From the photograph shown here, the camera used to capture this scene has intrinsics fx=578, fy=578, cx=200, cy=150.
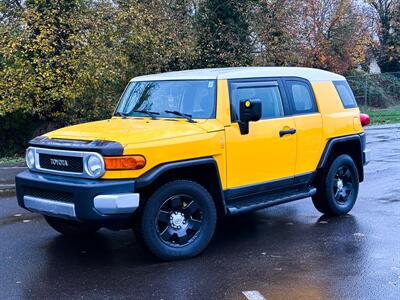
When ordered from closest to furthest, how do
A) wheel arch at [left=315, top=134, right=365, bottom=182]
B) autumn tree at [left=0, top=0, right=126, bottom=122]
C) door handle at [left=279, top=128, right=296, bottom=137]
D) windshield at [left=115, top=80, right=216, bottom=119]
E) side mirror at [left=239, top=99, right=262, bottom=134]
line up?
side mirror at [left=239, top=99, right=262, bottom=134], windshield at [left=115, top=80, right=216, bottom=119], door handle at [left=279, top=128, right=296, bottom=137], wheel arch at [left=315, top=134, right=365, bottom=182], autumn tree at [left=0, top=0, right=126, bottom=122]

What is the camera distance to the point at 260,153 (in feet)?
21.6

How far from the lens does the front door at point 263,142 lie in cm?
633

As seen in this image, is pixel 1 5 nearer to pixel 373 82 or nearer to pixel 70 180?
pixel 70 180

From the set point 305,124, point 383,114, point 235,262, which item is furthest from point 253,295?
point 383,114

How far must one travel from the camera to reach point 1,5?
47.3 feet

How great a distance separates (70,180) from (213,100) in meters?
1.81

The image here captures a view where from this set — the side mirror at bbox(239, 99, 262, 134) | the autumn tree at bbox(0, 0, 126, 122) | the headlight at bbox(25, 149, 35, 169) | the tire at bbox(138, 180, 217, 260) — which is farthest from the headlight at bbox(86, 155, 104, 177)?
the autumn tree at bbox(0, 0, 126, 122)

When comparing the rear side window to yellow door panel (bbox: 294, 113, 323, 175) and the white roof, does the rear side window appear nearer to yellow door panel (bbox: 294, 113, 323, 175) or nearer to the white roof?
the white roof

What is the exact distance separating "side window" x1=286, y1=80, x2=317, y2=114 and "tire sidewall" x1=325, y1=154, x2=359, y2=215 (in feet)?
2.80

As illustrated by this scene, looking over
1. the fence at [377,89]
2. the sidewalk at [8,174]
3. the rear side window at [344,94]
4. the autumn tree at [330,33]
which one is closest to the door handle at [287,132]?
the rear side window at [344,94]

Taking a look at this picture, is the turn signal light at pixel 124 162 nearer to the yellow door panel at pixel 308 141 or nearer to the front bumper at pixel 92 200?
the front bumper at pixel 92 200

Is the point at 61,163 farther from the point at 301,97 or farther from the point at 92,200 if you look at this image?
the point at 301,97

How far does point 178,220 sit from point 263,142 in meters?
1.41

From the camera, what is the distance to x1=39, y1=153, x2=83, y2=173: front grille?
567 cm
